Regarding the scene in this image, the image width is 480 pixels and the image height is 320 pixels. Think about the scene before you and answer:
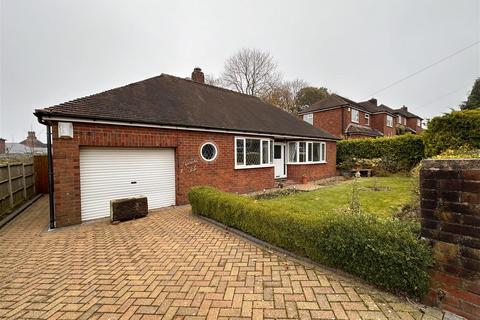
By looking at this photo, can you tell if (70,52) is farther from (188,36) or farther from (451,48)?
(451,48)

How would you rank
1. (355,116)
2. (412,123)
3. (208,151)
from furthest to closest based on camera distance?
(412,123), (355,116), (208,151)

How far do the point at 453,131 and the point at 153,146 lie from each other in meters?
13.6

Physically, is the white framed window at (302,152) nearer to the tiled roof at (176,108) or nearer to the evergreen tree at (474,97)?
the tiled roof at (176,108)

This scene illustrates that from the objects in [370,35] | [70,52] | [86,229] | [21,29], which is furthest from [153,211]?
[370,35]

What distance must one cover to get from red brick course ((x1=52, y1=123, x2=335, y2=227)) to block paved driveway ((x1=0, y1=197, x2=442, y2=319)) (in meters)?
1.37

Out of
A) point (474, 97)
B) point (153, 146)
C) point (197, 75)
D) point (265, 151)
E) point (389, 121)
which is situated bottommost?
point (265, 151)

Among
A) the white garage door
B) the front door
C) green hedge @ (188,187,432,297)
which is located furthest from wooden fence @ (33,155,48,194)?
green hedge @ (188,187,432,297)

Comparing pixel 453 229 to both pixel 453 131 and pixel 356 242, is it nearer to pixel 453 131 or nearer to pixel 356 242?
pixel 356 242

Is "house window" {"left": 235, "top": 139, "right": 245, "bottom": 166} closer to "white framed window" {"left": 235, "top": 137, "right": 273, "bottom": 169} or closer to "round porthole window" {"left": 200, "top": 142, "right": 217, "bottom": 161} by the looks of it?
"white framed window" {"left": 235, "top": 137, "right": 273, "bottom": 169}

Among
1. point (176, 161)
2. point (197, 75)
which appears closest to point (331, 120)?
point (197, 75)

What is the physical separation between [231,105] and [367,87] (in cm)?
2219

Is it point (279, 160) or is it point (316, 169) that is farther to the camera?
point (316, 169)

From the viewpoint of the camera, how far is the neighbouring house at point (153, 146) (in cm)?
617

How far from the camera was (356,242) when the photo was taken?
296 centimetres
